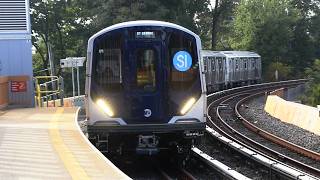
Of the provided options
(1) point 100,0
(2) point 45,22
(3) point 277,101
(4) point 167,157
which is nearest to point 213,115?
(3) point 277,101

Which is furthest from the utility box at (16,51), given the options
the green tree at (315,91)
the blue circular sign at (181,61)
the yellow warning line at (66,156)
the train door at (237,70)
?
the train door at (237,70)

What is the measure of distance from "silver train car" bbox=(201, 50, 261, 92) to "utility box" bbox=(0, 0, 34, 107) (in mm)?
11374

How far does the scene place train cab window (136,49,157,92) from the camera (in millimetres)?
10938

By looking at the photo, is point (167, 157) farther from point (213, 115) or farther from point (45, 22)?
point (45, 22)

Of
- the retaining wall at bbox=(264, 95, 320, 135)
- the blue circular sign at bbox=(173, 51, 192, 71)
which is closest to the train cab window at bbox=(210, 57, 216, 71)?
the retaining wall at bbox=(264, 95, 320, 135)

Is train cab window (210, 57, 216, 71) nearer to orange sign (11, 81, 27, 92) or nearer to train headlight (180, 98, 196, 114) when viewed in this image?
orange sign (11, 81, 27, 92)

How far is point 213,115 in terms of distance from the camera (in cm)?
2306

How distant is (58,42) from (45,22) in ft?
9.10

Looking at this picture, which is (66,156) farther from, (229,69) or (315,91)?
(229,69)

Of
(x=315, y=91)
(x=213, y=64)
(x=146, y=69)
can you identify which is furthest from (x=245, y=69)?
(x=146, y=69)

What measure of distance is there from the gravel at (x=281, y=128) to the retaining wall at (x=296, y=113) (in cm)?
20

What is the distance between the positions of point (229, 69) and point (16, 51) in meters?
22.3

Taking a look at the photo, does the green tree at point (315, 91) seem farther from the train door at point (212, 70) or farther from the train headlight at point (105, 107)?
the train headlight at point (105, 107)

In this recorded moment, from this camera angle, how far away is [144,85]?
1095 centimetres
